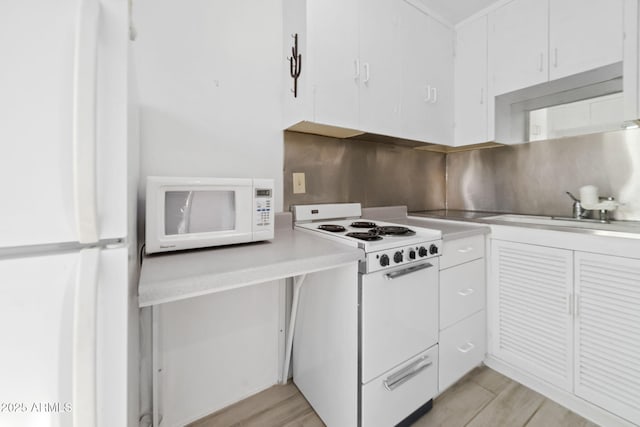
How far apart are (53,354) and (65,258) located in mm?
188

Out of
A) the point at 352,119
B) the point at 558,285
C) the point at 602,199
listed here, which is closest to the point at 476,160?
the point at 602,199

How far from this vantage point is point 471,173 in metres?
2.43

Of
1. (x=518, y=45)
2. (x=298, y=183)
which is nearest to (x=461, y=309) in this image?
(x=298, y=183)

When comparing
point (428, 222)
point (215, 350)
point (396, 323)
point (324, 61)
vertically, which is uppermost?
point (324, 61)

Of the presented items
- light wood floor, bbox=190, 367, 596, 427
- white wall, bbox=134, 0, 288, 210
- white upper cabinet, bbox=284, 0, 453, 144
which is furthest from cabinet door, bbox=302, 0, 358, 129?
light wood floor, bbox=190, 367, 596, 427

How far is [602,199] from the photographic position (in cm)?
168

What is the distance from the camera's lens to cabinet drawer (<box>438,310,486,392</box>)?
4.64 feet

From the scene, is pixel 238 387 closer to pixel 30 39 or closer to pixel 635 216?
pixel 30 39

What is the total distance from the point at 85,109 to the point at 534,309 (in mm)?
2079

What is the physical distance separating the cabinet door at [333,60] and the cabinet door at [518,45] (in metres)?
1.19

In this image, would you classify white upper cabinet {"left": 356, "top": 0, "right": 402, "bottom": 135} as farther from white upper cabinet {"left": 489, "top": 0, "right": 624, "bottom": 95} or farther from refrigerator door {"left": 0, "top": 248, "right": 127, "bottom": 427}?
refrigerator door {"left": 0, "top": 248, "right": 127, "bottom": 427}

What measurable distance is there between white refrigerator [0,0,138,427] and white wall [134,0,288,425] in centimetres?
76

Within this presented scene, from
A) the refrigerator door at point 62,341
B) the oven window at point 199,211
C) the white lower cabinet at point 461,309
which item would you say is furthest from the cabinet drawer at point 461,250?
the refrigerator door at point 62,341

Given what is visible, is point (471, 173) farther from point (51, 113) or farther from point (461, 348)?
point (51, 113)
